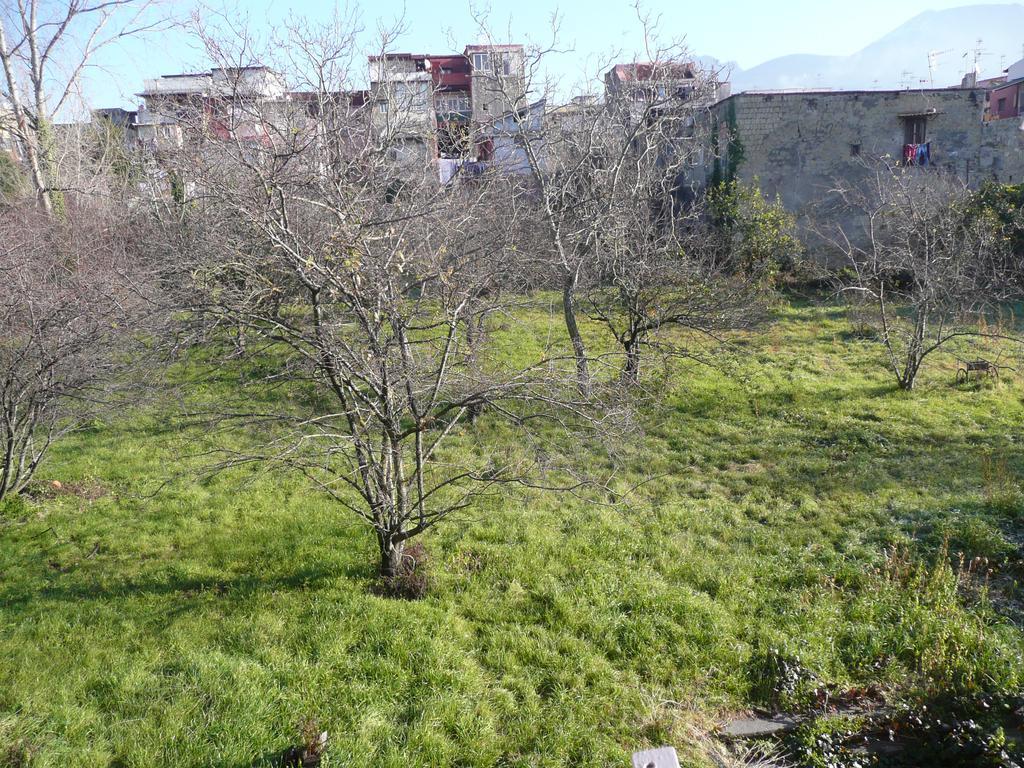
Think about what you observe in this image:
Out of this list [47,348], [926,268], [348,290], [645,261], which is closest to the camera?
[348,290]

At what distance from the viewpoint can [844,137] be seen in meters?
17.8

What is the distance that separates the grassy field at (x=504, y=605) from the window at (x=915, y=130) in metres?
13.3

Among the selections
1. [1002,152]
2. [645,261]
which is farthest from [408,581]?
[1002,152]

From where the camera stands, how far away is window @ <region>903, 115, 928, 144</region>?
58.5ft

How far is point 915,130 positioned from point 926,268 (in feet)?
35.8

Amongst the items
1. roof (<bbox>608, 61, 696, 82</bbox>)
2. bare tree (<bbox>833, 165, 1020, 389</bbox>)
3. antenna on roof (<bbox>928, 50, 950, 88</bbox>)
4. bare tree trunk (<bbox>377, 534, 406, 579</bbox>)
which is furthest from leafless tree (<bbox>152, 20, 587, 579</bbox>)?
antenna on roof (<bbox>928, 50, 950, 88</bbox>)

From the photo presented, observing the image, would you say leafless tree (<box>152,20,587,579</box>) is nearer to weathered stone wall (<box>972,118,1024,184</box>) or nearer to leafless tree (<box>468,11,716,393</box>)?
leafless tree (<box>468,11,716,393</box>)

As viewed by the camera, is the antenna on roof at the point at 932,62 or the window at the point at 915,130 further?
the antenna on roof at the point at 932,62

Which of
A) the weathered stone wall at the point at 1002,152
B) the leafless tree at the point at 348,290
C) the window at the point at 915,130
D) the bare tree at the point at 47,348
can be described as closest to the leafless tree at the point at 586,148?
the leafless tree at the point at 348,290

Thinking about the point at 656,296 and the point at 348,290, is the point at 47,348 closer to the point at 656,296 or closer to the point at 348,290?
the point at 348,290

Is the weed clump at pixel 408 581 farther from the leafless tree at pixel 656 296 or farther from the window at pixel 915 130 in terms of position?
the window at pixel 915 130

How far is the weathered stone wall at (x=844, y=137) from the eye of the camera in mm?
17578

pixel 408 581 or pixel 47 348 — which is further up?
pixel 47 348

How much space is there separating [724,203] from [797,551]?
1225 centimetres
